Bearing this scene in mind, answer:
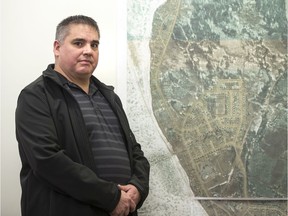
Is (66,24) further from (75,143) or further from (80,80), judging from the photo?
(75,143)

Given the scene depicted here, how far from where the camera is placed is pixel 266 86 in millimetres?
1730

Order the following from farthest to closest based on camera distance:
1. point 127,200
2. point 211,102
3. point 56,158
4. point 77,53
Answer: point 211,102
point 77,53
point 127,200
point 56,158

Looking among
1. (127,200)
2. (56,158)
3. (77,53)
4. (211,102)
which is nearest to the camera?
(56,158)

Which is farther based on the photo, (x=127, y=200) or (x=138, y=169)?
(x=138, y=169)

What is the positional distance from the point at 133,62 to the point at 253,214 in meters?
0.98

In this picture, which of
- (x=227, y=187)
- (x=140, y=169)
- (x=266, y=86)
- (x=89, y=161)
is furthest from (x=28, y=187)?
(x=266, y=86)

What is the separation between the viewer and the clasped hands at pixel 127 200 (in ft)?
4.14

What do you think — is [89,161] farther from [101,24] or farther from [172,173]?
[101,24]

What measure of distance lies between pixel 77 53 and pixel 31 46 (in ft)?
1.58

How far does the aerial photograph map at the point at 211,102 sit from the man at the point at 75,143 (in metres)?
0.28

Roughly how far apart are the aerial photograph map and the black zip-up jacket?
1.66 ft

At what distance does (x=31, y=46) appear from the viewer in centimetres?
177

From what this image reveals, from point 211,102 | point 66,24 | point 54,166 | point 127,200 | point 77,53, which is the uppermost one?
point 66,24

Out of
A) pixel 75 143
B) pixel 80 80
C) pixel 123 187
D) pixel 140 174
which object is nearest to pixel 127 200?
pixel 123 187
